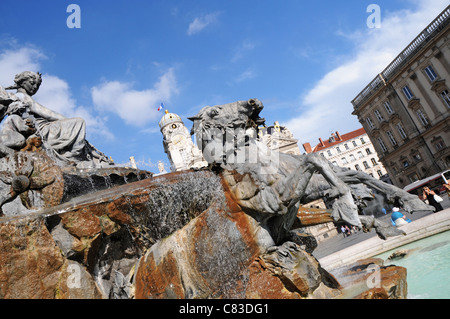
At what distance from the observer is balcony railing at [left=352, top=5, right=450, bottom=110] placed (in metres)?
30.7

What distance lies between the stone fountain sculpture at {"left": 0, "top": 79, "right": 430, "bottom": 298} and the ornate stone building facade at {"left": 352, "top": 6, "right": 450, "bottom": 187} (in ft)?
115

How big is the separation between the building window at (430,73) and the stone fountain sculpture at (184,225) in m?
36.6

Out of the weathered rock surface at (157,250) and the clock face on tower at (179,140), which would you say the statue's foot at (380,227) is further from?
the clock face on tower at (179,140)

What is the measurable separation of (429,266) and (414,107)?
37564 mm

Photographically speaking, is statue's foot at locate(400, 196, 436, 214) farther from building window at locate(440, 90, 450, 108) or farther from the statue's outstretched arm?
building window at locate(440, 90, 450, 108)

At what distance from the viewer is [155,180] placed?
4.77 m

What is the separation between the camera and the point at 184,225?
4727 millimetres

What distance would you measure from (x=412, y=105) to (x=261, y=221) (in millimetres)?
41057

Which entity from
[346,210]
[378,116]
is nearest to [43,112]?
[346,210]

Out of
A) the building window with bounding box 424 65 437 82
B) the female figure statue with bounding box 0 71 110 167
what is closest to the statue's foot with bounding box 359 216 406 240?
the female figure statue with bounding box 0 71 110 167

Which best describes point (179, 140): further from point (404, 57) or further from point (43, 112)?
point (43, 112)

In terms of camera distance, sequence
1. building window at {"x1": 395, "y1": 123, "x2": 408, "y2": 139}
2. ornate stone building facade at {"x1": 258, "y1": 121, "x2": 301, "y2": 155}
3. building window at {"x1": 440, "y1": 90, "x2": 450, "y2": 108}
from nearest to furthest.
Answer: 1. building window at {"x1": 440, "y1": 90, "x2": 450, "y2": 108}
2. building window at {"x1": 395, "y1": 123, "x2": 408, "y2": 139}
3. ornate stone building facade at {"x1": 258, "y1": 121, "x2": 301, "y2": 155}

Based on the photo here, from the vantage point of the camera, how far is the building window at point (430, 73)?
33688mm

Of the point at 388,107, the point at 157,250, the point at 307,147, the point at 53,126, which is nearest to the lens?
the point at 157,250
